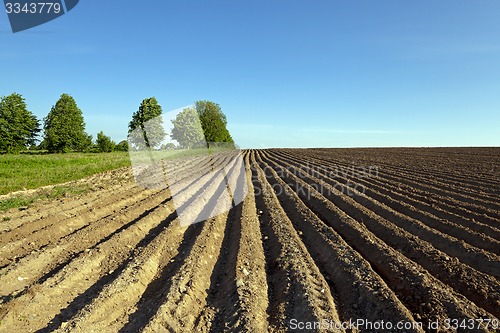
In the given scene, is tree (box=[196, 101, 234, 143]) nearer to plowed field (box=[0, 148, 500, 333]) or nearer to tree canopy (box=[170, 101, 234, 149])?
tree canopy (box=[170, 101, 234, 149])

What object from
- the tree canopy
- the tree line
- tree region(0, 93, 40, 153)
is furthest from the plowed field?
tree region(0, 93, 40, 153)

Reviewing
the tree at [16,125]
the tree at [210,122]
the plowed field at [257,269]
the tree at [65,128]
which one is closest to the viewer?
the plowed field at [257,269]

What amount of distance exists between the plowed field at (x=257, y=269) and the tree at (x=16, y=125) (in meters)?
41.3

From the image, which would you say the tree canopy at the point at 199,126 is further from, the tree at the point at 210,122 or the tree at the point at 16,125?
the tree at the point at 16,125

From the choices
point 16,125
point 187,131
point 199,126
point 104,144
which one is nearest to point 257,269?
point 199,126

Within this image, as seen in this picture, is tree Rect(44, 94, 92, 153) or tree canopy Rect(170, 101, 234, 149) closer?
tree canopy Rect(170, 101, 234, 149)

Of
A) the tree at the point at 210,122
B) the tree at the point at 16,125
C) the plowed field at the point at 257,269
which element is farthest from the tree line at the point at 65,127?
the plowed field at the point at 257,269

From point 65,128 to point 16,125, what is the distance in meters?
6.12

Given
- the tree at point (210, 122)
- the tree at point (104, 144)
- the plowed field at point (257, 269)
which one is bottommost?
the plowed field at point (257, 269)

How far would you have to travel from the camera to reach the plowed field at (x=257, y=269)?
4.23 meters

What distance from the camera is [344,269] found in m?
5.66

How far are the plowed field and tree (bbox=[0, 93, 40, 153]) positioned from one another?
4129 centimetres

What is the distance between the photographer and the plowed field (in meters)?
4.23

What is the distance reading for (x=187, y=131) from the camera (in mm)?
44750
